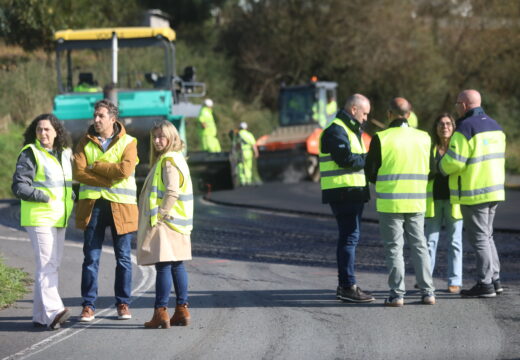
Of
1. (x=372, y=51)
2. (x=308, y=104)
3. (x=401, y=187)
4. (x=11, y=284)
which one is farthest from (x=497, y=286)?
(x=372, y=51)

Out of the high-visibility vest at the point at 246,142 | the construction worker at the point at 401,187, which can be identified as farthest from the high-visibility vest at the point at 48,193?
the high-visibility vest at the point at 246,142

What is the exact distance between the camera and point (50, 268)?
841 cm

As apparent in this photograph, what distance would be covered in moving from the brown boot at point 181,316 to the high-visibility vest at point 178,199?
630mm

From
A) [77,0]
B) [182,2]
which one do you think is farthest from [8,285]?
[182,2]

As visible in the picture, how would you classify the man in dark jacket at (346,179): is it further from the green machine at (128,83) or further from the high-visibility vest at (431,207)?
the green machine at (128,83)

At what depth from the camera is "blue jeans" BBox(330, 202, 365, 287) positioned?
9352 mm

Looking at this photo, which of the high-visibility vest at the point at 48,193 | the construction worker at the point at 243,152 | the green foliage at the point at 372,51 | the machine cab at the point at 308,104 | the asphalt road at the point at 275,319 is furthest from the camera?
the green foliage at the point at 372,51

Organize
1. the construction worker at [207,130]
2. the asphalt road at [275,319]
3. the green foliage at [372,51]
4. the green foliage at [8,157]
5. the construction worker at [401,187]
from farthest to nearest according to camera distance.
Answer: the green foliage at [372,51] → the construction worker at [207,130] → the green foliage at [8,157] → the construction worker at [401,187] → the asphalt road at [275,319]

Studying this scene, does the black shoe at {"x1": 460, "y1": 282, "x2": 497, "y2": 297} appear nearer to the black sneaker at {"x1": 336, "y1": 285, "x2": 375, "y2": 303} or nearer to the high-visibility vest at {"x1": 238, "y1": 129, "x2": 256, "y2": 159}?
the black sneaker at {"x1": 336, "y1": 285, "x2": 375, "y2": 303}

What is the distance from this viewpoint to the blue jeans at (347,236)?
935 centimetres

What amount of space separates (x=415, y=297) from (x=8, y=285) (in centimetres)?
409

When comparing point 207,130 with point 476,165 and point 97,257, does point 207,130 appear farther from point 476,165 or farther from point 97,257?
point 97,257

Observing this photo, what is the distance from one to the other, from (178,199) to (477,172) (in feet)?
10.2

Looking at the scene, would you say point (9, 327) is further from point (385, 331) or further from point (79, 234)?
point (79, 234)
